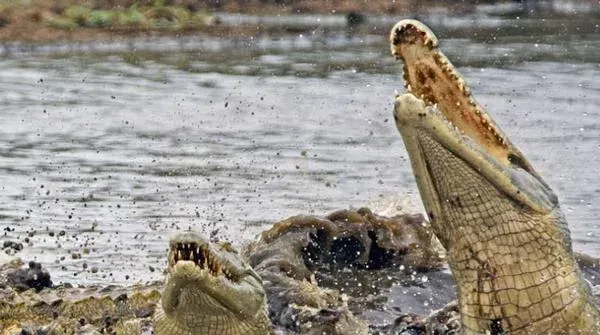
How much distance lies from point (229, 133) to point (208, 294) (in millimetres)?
12123

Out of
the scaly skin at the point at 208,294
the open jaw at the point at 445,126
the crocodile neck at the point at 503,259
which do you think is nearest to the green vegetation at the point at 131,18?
the scaly skin at the point at 208,294

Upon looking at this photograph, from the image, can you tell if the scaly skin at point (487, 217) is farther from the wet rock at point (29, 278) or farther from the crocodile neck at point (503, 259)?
the wet rock at point (29, 278)

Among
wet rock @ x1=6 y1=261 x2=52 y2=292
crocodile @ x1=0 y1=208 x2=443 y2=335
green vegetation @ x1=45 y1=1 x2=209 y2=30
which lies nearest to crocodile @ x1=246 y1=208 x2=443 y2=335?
crocodile @ x1=0 y1=208 x2=443 y2=335

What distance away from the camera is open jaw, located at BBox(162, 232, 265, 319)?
20.9ft

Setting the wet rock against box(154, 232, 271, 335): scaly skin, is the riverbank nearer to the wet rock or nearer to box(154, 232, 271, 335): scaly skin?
the wet rock

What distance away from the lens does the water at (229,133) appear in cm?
1330

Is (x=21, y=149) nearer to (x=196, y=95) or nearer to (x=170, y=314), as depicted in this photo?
(x=196, y=95)

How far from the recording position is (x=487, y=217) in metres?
6.12

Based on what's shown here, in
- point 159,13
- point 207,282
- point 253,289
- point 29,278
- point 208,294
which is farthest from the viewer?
point 159,13

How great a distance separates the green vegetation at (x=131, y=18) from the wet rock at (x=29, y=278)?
22.8m

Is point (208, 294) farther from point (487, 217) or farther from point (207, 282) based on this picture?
point (487, 217)

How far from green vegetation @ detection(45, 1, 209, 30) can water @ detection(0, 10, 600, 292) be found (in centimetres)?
357

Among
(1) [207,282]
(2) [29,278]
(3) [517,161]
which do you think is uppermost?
(3) [517,161]

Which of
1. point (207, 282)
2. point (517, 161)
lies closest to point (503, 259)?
point (517, 161)
